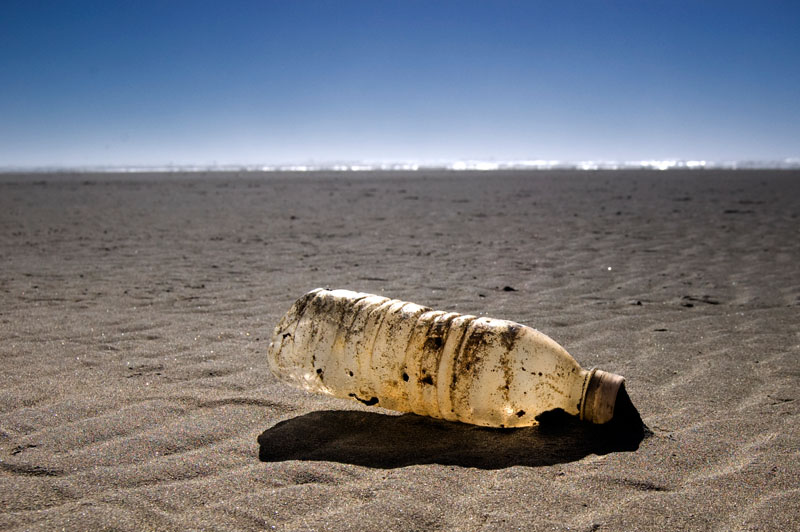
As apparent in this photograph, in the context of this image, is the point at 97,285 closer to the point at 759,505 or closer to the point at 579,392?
the point at 579,392

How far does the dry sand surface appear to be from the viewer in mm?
1942

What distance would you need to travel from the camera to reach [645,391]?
116 inches

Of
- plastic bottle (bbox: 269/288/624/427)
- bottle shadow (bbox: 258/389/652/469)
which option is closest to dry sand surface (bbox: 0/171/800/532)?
bottle shadow (bbox: 258/389/652/469)

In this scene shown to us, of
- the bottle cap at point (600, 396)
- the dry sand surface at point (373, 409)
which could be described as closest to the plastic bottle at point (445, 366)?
the bottle cap at point (600, 396)

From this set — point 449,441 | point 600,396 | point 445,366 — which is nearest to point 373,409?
point 449,441

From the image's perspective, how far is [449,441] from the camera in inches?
95.3

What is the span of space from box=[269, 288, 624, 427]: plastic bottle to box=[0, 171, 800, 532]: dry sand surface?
134 millimetres

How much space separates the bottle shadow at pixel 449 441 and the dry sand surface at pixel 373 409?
10 millimetres

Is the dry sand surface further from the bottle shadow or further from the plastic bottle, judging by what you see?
the plastic bottle

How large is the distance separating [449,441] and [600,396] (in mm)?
621

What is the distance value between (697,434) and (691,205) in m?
12.9

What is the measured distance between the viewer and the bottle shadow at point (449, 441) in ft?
7.48

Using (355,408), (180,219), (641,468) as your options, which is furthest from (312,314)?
(180,219)

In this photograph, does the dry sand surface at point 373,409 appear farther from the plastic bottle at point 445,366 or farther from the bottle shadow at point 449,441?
the plastic bottle at point 445,366
